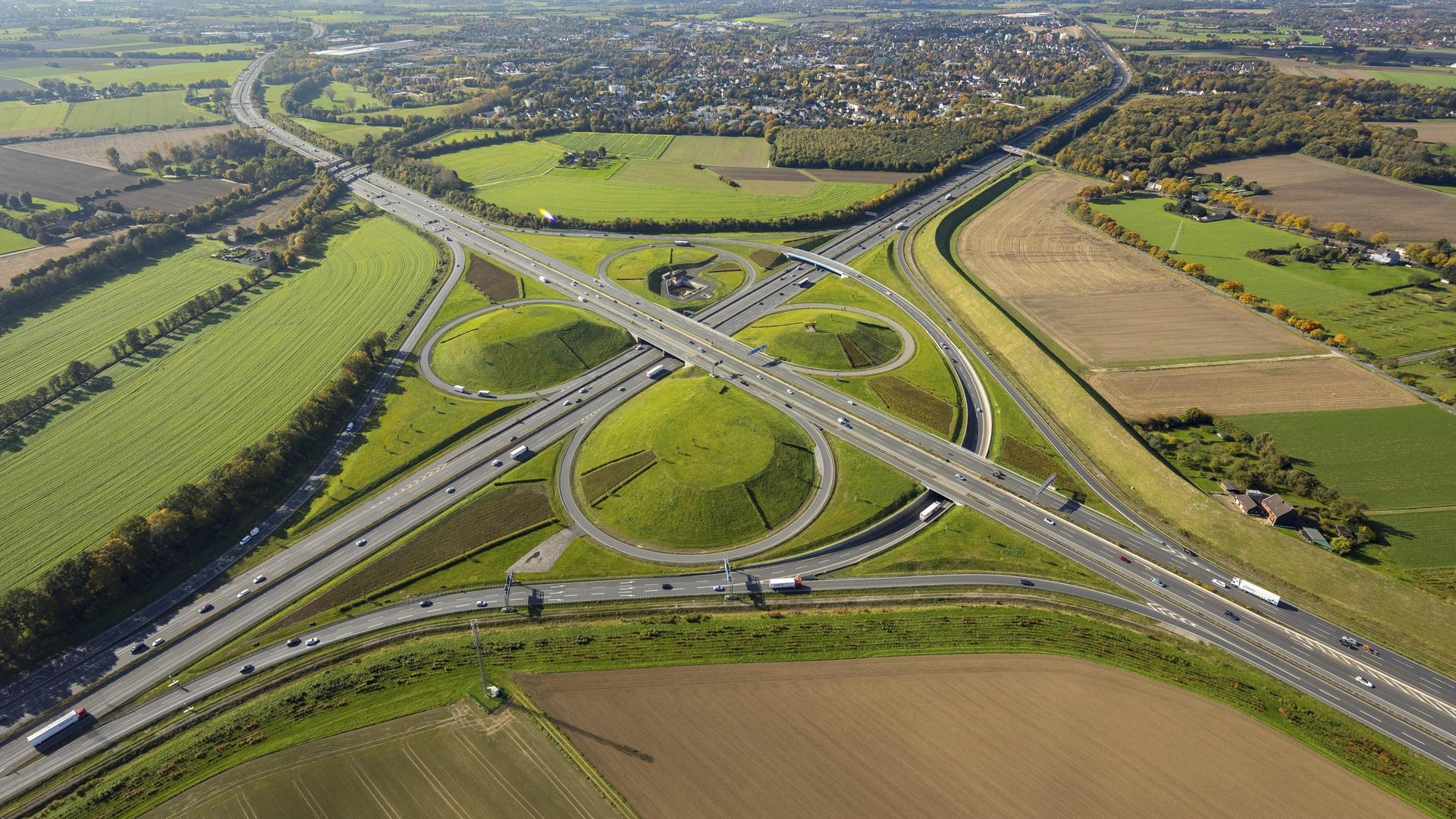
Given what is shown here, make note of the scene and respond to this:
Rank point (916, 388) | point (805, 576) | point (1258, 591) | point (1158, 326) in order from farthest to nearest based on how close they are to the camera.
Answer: point (1158, 326) < point (916, 388) < point (805, 576) < point (1258, 591)

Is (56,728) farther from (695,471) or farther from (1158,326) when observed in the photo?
(1158,326)

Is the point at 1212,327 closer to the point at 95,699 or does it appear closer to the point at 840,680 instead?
the point at 840,680

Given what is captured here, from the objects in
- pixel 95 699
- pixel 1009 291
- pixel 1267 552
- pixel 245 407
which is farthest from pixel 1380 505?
pixel 245 407

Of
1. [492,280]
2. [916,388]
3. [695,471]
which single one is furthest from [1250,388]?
[492,280]

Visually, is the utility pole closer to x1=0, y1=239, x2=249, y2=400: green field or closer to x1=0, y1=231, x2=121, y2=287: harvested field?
x1=0, y1=239, x2=249, y2=400: green field

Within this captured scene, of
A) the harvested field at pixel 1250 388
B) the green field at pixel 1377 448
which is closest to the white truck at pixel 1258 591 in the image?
the green field at pixel 1377 448

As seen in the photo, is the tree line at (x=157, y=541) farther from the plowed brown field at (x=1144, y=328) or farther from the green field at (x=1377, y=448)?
the green field at (x=1377, y=448)
